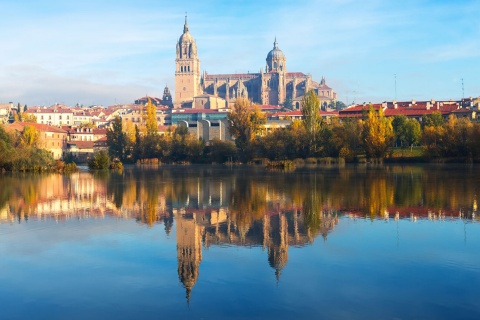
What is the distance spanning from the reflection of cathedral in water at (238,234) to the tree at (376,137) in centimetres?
4630

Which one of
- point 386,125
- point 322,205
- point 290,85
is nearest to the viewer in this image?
point 322,205

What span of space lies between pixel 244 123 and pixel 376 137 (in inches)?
628

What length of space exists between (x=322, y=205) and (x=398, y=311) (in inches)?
504

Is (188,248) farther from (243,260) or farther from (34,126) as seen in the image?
(34,126)

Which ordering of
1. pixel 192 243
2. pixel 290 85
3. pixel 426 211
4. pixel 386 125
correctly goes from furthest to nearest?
pixel 290 85 → pixel 386 125 → pixel 426 211 → pixel 192 243

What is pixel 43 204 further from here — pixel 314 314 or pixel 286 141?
pixel 286 141

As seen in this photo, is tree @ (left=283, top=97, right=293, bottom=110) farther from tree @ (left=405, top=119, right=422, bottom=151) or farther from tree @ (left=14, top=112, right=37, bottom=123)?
tree @ (left=405, top=119, right=422, bottom=151)

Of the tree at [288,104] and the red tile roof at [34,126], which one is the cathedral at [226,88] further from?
the red tile roof at [34,126]

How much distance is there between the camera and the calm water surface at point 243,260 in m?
8.83

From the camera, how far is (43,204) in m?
22.8

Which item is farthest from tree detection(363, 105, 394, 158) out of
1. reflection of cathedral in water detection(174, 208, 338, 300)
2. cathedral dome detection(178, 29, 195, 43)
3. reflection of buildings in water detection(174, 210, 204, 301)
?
cathedral dome detection(178, 29, 195, 43)

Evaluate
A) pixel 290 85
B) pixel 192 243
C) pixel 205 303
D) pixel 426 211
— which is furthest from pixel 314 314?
pixel 290 85

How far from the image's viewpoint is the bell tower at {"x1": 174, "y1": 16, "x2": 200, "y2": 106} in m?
186

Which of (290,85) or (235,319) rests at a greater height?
(290,85)
